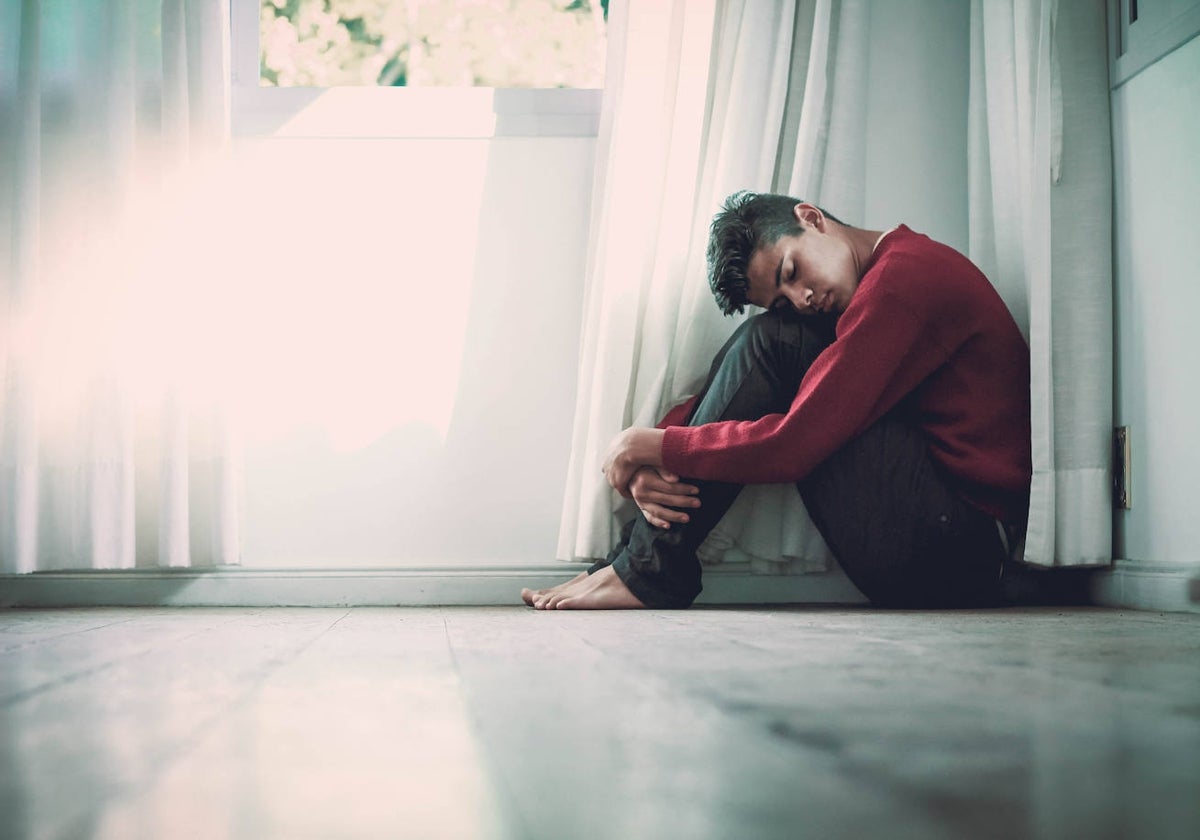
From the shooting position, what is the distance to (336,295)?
87.0 inches

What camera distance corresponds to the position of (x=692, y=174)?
2074 millimetres

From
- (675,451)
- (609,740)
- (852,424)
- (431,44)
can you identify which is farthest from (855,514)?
(431,44)

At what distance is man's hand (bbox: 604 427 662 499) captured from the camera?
1766mm

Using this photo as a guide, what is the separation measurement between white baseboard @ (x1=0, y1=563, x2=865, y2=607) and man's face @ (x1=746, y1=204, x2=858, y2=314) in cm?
63

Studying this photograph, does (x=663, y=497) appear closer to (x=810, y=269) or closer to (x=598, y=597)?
(x=598, y=597)

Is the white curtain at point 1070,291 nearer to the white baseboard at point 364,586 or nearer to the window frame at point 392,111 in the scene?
the white baseboard at point 364,586

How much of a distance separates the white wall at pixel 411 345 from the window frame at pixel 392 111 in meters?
0.03

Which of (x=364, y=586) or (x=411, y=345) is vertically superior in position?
(x=411, y=345)

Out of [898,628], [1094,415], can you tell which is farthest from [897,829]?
[1094,415]

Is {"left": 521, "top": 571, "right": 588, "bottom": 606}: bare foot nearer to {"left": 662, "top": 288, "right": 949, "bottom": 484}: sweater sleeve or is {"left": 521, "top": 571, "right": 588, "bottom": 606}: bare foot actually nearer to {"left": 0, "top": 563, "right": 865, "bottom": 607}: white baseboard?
{"left": 0, "top": 563, "right": 865, "bottom": 607}: white baseboard

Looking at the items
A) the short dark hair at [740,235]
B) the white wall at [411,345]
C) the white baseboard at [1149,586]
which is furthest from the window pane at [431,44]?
the white baseboard at [1149,586]

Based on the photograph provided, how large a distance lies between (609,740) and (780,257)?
1329 millimetres

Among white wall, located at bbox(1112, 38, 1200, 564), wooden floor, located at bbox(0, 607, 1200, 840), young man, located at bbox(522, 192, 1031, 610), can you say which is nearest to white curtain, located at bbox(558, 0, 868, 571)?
young man, located at bbox(522, 192, 1031, 610)

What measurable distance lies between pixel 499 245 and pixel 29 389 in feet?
3.27
